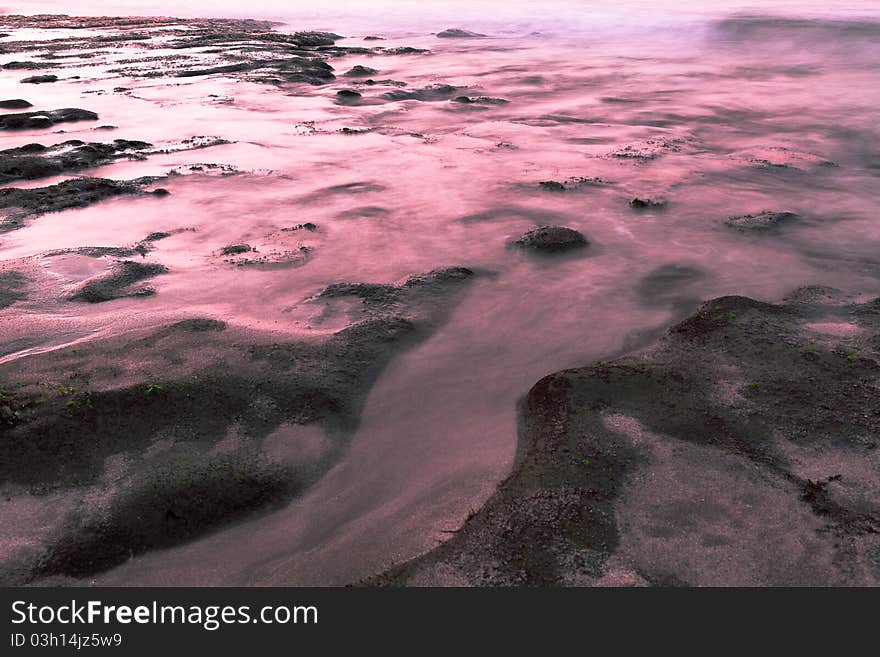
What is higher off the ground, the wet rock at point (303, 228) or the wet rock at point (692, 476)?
the wet rock at point (303, 228)

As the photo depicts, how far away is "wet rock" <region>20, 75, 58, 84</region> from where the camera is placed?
52.0 ft

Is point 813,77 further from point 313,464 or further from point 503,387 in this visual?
point 313,464

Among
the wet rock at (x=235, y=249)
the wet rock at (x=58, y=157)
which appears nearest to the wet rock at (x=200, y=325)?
the wet rock at (x=235, y=249)

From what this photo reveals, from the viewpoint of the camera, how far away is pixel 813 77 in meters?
17.8

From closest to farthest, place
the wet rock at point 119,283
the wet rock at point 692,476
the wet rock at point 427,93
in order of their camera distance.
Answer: the wet rock at point 692,476, the wet rock at point 119,283, the wet rock at point 427,93

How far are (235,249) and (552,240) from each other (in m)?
3.50

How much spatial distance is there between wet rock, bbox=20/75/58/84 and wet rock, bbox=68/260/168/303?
43.3 feet

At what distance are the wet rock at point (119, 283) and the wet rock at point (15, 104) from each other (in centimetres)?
944

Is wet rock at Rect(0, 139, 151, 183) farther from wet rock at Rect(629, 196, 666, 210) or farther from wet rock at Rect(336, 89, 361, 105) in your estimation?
wet rock at Rect(629, 196, 666, 210)

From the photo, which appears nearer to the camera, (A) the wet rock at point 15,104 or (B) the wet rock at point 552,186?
(B) the wet rock at point 552,186

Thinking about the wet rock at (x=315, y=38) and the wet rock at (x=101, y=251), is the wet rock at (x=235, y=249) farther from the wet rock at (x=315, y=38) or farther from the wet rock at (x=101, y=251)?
the wet rock at (x=315, y=38)

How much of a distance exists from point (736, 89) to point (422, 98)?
8.13m

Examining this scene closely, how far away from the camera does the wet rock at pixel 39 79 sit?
52.0 feet

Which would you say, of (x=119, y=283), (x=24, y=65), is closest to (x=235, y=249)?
(x=119, y=283)
